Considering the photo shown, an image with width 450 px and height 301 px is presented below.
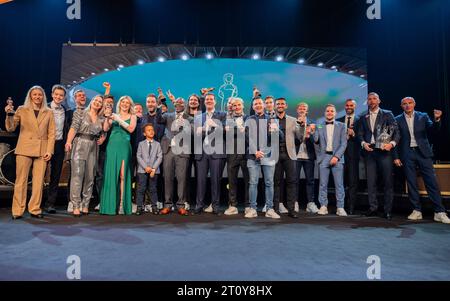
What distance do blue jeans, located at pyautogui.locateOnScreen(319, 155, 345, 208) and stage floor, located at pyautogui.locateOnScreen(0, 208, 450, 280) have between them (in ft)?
2.00

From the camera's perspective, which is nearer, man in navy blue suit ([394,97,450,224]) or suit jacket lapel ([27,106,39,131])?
suit jacket lapel ([27,106,39,131])

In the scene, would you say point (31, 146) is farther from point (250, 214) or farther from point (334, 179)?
point (334, 179)

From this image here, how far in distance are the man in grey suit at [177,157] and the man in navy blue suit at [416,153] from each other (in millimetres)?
2764

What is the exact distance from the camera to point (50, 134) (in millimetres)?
3582

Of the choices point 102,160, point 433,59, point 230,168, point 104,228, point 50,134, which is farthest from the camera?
point 433,59

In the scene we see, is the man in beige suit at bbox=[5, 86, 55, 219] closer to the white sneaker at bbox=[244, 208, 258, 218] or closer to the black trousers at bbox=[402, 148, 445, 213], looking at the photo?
the white sneaker at bbox=[244, 208, 258, 218]

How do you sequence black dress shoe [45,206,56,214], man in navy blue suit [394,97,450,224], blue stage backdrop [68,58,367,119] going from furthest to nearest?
blue stage backdrop [68,58,367,119] < black dress shoe [45,206,56,214] < man in navy blue suit [394,97,450,224]

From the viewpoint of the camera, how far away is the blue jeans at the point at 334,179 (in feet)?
13.4

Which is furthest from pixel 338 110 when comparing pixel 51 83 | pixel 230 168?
pixel 51 83

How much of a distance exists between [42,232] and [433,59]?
6714mm

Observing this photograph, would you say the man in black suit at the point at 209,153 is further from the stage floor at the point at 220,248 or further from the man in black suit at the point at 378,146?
the man in black suit at the point at 378,146

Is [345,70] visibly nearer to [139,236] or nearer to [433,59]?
[433,59]

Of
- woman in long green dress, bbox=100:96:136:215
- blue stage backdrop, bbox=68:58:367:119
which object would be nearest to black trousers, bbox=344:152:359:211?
blue stage backdrop, bbox=68:58:367:119

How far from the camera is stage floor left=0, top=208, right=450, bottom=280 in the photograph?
67.0 inches
